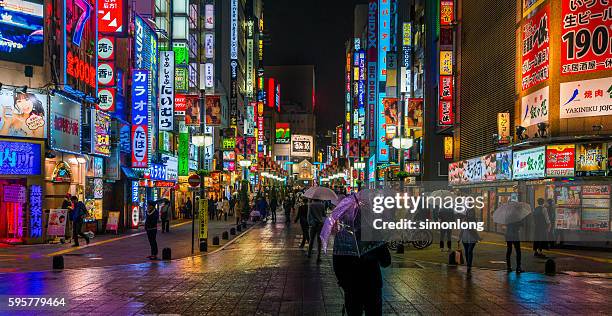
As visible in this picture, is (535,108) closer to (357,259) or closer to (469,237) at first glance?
(469,237)

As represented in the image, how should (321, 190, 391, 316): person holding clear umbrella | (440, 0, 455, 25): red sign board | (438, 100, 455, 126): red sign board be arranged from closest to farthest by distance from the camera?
(321, 190, 391, 316): person holding clear umbrella
(438, 100, 455, 126): red sign board
(440, 0, 455, 25): red sign board

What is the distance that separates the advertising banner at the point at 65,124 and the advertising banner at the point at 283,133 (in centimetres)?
12738

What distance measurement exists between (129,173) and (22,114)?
450 inches

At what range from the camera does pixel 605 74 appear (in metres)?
23.9

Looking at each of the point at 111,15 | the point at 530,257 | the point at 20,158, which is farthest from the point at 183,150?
the point at 530,257

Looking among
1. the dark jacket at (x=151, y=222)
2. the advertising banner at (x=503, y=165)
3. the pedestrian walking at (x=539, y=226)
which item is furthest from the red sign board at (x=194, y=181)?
the advertising banner at (x=503, y=165)

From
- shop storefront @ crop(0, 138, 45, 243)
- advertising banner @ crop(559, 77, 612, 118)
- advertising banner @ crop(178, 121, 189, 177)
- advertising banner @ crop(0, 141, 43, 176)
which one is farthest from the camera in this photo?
advertising banner @ crop(178, 121, 189, 177)

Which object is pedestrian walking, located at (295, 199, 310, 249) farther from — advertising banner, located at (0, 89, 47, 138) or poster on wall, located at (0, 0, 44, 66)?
poster on wall, located at (0, 0, 44, 66)

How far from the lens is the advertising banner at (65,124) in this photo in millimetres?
25875

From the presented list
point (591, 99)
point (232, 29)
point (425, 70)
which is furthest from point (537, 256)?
point (232, 29)

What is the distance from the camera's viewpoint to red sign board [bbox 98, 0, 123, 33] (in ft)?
106

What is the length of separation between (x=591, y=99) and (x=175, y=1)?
3585 cm

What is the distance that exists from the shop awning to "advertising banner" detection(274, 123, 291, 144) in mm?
119346

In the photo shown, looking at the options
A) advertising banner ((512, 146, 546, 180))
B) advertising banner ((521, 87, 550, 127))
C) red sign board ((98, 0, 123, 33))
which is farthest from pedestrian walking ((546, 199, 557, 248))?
red sign board ((98, 0, 123, 33))
